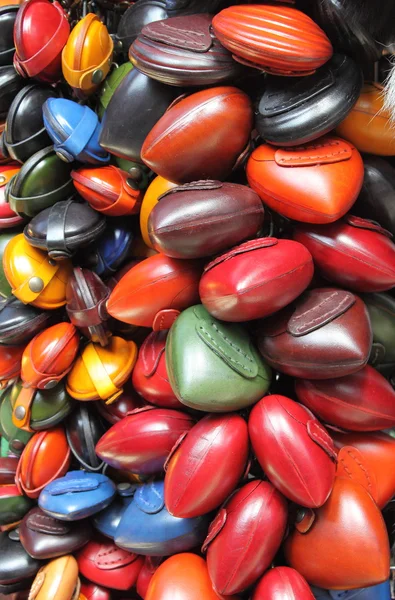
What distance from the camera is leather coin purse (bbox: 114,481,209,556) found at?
0.76 metres

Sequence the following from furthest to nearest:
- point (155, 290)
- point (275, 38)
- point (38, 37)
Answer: point (38, 37) < point (155, 290) < point (275, 38)

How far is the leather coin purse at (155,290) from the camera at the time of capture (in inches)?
29.7

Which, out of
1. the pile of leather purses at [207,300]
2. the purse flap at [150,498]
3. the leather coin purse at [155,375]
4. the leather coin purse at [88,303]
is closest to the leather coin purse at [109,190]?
the pile of leather purses at [207,300]

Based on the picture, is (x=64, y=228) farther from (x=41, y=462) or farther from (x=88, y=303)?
(x=41, y=462)

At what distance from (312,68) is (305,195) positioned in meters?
0.16

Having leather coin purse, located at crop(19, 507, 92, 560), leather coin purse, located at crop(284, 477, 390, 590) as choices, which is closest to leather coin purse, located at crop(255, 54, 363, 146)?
leather coin purse, located at crop(284, 477, 390, 590)

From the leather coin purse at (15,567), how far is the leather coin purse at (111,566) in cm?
9

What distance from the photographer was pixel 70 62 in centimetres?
85

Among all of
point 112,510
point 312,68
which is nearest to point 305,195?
point 312,68

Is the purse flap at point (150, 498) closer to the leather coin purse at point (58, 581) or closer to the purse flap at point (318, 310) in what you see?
the leather coin purse at point (58, 581)

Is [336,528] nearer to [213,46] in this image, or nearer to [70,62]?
[213,46]

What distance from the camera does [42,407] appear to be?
910mm

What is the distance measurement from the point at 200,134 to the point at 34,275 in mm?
383

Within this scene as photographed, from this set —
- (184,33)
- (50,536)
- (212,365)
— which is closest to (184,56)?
(184,33)
